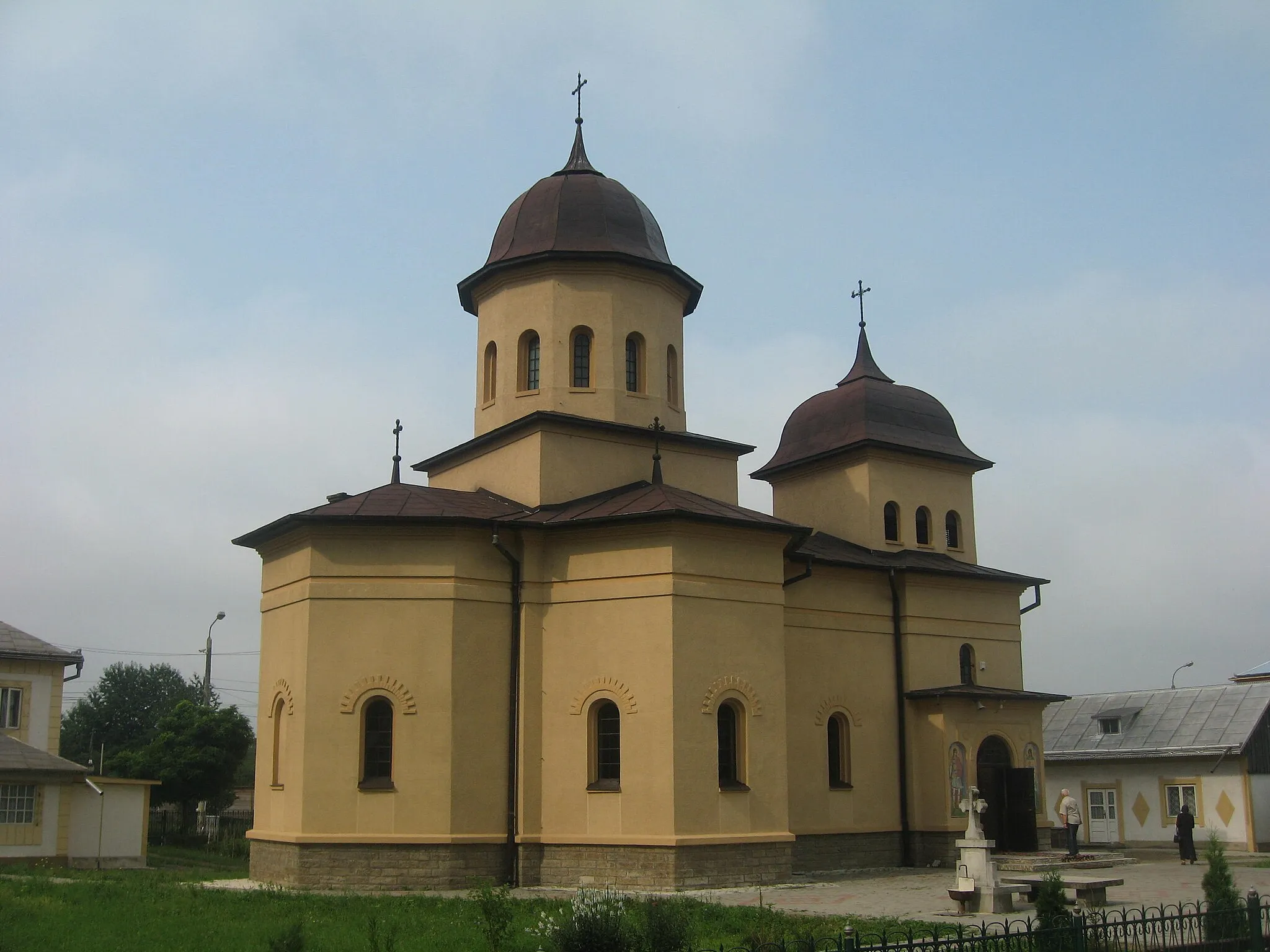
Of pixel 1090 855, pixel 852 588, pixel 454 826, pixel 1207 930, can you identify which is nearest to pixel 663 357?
pixel 852 588

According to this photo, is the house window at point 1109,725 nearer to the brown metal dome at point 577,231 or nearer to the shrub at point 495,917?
the brown metal dome at point 577,231

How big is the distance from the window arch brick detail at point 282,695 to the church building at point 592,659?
0.19 feet

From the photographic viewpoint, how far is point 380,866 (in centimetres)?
1752

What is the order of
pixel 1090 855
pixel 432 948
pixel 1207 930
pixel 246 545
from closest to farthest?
pixel 1207 930, pixel 432 948, pixel 246 545, pixel 1090 855

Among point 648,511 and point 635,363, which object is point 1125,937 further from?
point 635,363

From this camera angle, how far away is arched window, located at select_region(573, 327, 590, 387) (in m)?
21.6

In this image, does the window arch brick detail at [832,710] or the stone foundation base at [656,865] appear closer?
the stone foundation base at [656,865]

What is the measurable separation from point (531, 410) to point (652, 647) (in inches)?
215

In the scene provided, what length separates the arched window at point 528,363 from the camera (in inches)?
858

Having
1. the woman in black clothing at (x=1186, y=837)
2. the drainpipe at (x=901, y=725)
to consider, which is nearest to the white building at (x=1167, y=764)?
the woman in black clothing at (x=1186, y=837)

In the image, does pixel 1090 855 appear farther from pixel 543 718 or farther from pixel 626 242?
pixel 626 242

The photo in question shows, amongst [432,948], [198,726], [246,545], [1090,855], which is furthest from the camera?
[198,726]

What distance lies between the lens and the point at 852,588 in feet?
73.9

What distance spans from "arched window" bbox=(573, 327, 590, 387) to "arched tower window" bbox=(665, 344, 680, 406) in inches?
65.4
